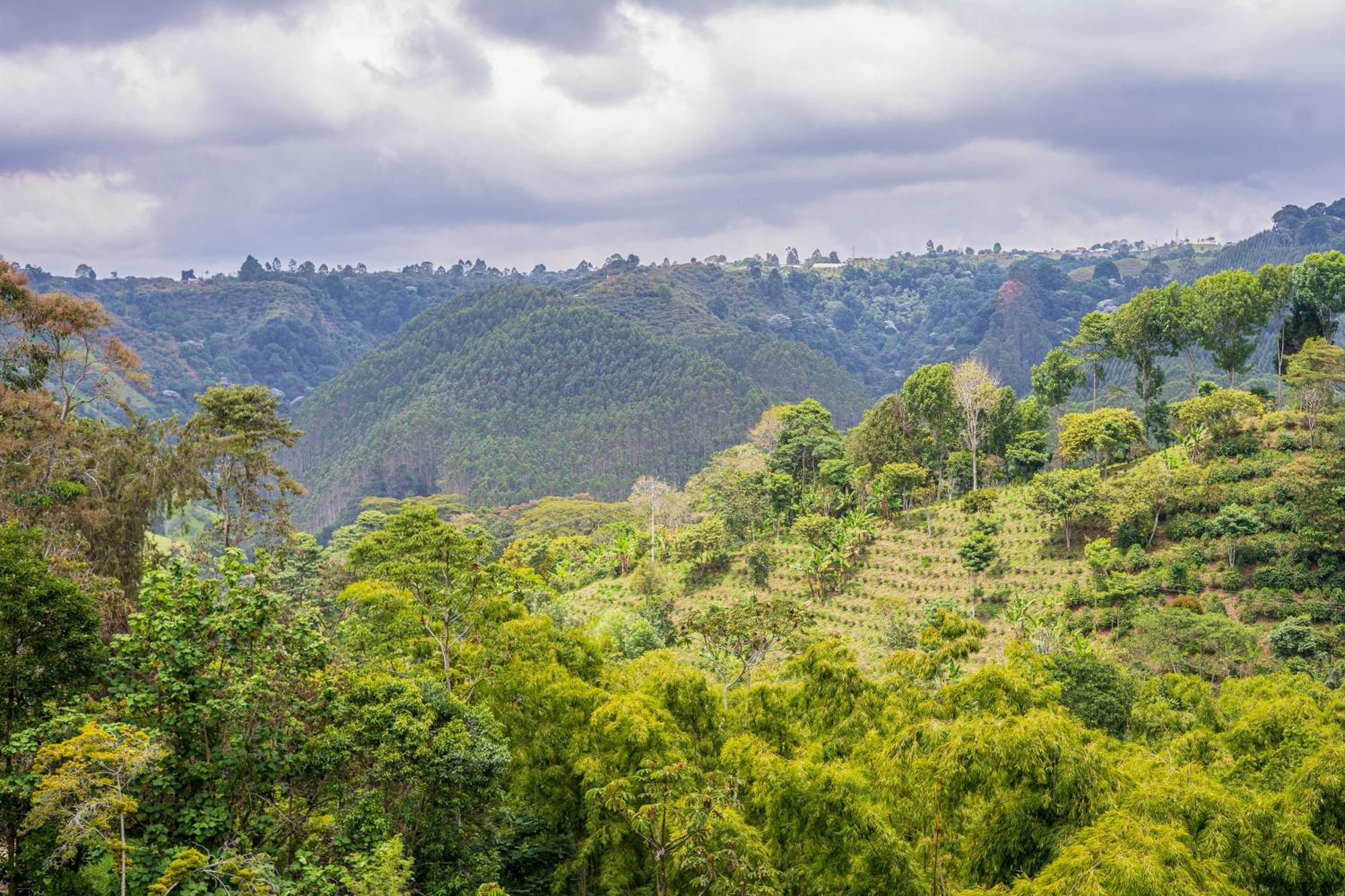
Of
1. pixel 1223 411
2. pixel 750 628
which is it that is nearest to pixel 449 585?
pixel 750 628

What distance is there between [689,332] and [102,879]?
186336mm

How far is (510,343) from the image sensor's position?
163 metres

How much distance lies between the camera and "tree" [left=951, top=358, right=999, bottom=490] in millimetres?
47031

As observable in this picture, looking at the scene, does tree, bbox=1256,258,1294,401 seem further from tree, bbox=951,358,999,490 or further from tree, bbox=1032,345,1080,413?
tree, bbox=951,358,999,490

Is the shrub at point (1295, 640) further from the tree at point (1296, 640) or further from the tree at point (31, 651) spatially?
the tree at point (31, 651)

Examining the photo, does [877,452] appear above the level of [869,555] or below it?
above

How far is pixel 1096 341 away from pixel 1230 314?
7.02m

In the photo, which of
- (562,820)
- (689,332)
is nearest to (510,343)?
(689,332)

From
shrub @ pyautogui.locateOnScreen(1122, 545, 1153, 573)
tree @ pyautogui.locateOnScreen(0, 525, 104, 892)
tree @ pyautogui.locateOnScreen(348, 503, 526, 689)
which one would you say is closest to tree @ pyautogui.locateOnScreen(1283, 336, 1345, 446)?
shrub @ pyautogui.locateOnScreen(1122, 545, 1153, 573)

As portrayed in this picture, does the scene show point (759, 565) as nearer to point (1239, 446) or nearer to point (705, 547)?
point (705, 547)

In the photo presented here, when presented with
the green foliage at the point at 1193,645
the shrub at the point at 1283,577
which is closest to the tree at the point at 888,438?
the shrub at the point at 1283,577

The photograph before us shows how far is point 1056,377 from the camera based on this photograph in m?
53.3

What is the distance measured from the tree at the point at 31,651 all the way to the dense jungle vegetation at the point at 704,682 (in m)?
0.03

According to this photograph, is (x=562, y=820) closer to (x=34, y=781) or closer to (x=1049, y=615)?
(x=34, y=781)
